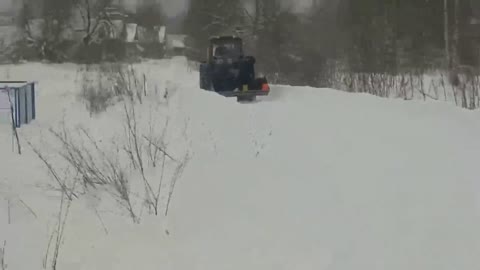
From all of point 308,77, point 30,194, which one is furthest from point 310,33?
point 30,194

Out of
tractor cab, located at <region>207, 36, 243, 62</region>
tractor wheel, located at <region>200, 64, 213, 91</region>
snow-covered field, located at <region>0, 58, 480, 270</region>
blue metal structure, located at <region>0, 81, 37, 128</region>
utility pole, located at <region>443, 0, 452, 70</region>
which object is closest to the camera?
snow-covered field, located at <region>0, 58, 480, 270</region>

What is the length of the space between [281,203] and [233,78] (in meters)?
7.51

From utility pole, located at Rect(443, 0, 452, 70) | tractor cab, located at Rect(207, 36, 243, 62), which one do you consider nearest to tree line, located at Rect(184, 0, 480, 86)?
utility pole, located at Rect(443, 0, 452, 70)

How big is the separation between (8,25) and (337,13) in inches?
697

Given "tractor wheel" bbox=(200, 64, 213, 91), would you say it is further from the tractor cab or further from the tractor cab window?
the tractor cab window

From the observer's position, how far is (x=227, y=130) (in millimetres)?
7152

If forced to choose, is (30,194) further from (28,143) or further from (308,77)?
(308,77)

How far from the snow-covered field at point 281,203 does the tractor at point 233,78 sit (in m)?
3.56

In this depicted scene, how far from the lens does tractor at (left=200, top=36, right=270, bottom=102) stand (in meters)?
11.0

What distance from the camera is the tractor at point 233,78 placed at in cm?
1099

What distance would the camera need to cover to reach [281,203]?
4.26 m

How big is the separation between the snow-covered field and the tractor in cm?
356

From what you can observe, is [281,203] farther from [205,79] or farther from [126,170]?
[205,79]

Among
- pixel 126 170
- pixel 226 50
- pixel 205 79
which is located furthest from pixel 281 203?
pixel 226 50
